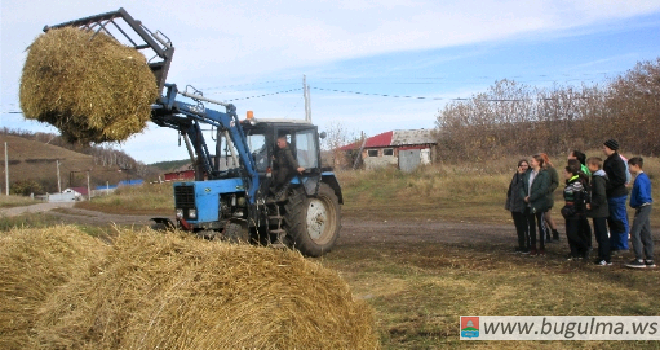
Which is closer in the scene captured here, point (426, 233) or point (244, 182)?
point (244, 182)

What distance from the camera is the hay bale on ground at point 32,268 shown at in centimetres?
517

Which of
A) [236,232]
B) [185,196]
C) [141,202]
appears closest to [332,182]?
[236,232]

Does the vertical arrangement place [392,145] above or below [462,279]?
above

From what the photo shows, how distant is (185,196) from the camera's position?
9.48 metres

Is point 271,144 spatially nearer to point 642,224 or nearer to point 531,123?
point 642,224

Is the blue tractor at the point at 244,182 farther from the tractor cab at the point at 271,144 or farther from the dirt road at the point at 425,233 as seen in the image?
the dirt road at the point at 425,233

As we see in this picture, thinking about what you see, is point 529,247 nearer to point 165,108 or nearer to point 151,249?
point 165,108

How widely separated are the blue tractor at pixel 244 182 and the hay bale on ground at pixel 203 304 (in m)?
4.54

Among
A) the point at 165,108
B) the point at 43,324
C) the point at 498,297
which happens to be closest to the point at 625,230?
the point at 498,297

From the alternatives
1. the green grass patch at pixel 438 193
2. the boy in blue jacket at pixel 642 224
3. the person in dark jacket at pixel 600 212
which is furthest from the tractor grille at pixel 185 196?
the green grass patch at pixel 438 193

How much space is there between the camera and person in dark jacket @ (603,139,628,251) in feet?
28.0

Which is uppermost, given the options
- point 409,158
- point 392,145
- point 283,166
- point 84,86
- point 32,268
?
point 392,145

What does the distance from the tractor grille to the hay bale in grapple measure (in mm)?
1528

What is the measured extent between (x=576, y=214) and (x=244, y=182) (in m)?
5.01
